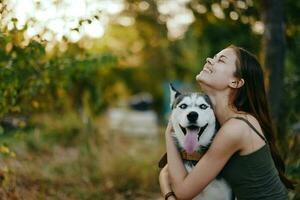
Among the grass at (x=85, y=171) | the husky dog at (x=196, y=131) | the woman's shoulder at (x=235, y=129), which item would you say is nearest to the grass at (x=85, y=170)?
the grass at (x=85, y=171)

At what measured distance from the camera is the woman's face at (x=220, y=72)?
3484 millimetres

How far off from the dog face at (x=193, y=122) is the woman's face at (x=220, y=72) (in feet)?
0.33

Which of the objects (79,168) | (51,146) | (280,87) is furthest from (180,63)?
(280,87)

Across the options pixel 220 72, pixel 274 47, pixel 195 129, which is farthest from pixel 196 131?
pixel 274 47

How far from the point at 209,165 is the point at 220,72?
59cm

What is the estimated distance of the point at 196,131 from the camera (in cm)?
340

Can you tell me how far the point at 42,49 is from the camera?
15.6 ft

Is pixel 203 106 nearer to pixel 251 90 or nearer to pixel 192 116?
pixel 192 116

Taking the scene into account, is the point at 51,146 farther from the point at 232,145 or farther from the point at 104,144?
the point at 232,145

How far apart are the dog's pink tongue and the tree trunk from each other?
293 cm

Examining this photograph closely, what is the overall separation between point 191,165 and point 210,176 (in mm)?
228

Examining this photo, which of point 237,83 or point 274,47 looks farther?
point 274,47

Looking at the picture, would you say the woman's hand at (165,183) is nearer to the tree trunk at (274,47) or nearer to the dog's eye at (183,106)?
the dog's eye at (183,106)

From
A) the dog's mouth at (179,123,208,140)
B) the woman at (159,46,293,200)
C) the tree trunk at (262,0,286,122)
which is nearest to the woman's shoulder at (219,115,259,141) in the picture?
the woman at (159,46,293,200)
